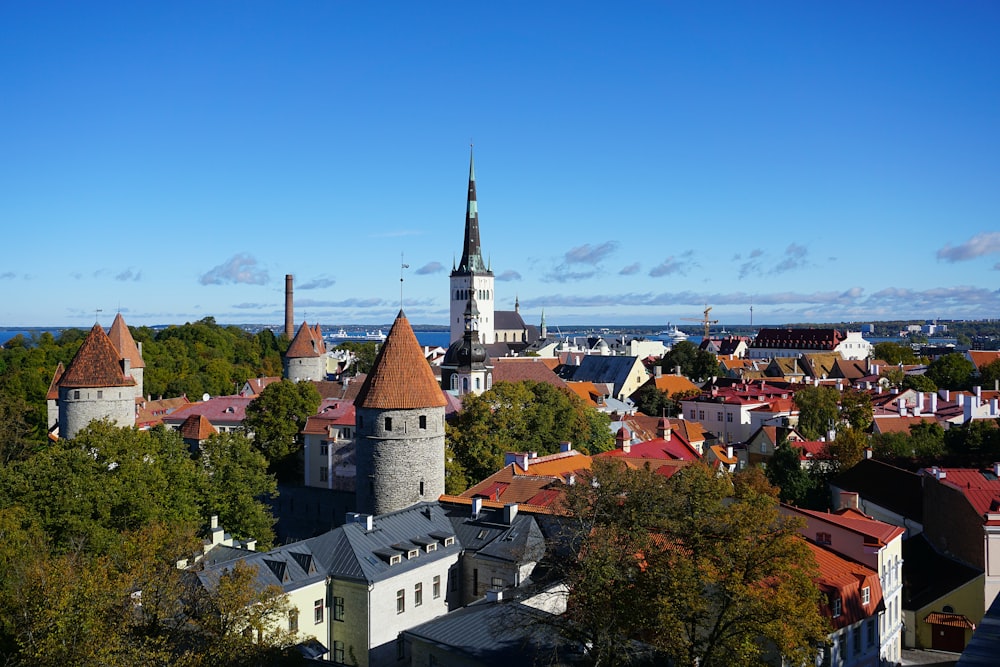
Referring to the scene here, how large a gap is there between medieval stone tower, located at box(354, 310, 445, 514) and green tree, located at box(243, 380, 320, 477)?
14931mm

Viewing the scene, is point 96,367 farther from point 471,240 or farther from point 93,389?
point 471,240

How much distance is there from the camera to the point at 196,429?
47.4 metres

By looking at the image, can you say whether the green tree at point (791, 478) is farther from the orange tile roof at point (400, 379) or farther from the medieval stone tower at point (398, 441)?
the orange tile roof at point (400, 379)

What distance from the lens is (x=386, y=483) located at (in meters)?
31.6

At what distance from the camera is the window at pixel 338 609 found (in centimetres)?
2524

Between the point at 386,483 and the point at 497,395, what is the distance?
13.5 meters

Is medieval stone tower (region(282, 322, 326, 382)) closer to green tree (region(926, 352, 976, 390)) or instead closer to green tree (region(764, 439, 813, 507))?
green tree (region(764, 439, 813, 507))

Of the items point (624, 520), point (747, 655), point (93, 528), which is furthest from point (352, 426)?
point (747, 655)

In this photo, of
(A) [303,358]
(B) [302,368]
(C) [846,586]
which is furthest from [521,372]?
(C) [846,586]

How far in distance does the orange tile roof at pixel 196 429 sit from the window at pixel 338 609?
77.8 feet

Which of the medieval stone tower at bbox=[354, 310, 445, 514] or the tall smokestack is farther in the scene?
the tall smokestack

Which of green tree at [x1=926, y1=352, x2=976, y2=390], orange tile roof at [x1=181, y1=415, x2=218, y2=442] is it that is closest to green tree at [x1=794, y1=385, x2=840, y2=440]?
green tree at [x1=926, y1=352, x2=976, y2=390]

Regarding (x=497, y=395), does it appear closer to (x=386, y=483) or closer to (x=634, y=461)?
(x=634, y=461)

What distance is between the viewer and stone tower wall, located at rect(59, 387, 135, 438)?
44.5 metres
